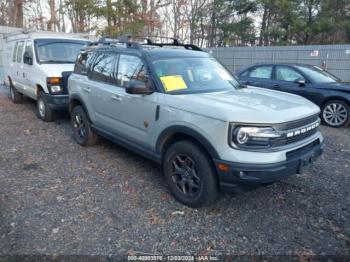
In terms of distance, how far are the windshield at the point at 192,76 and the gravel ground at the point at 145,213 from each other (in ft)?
4.49

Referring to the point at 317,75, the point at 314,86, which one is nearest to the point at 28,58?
the point at 314,86

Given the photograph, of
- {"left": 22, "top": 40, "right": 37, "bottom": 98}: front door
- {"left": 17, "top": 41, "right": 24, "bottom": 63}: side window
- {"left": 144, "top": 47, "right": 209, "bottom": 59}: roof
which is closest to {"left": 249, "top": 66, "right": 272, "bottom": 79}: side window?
{"left": 144, "top": 47, "right": 209, "bottom": 59}: roof

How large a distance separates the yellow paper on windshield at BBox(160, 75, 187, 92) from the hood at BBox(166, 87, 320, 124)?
199mm

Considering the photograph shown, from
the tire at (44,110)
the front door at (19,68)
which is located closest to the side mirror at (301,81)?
the tire at (44,110)

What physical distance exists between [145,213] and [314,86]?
576cm

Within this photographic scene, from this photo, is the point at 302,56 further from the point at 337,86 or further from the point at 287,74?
the point at 337,86

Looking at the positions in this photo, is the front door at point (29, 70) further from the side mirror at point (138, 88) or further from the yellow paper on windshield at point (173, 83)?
the yellow paper on windshield at point (173, 83)

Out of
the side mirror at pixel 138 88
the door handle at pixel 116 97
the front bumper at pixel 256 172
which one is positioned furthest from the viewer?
the door handle at pixel 116 97

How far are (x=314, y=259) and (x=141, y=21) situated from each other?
60.5 feet

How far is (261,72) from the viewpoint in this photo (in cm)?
820

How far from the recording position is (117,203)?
3.50 metres

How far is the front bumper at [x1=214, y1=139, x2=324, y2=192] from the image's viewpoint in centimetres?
277

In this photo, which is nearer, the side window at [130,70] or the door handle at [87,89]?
the side window at [130,70]

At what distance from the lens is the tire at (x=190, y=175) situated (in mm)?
3072
